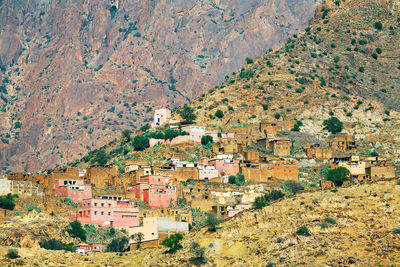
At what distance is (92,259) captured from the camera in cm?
6650

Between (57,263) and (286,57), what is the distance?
90.8 meters

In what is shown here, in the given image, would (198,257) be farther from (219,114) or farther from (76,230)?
(219,114)

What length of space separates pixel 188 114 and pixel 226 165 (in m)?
23.0

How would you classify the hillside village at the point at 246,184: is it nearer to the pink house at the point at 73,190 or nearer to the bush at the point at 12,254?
the pink house at the point at 73,190

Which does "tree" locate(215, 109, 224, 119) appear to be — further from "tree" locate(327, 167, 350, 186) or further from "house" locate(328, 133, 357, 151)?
"tree" locate(327, 167, 350, 186)

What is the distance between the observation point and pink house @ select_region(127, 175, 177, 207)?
9262 cm

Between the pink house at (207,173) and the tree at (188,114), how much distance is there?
22303mm

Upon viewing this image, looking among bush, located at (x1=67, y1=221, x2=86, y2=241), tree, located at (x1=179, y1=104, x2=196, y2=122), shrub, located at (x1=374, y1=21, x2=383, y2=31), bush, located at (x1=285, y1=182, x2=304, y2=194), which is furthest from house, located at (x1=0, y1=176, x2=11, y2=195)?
shrub, located at (x1=374, y1=21, x2=383, y2=31)

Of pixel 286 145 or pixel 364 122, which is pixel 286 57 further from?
pixel 286 145

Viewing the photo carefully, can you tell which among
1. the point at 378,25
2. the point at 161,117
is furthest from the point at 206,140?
the point at 378,25

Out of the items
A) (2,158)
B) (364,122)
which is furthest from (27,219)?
(2,158)

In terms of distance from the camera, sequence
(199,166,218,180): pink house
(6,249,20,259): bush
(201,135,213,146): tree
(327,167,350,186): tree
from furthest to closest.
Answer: (201,135,213,146): tree
(199,166,218,180): pink house
(327,167,350,186): tree
(6,249,20,259): bush

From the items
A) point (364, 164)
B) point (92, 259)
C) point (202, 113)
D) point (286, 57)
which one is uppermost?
point (286, 57)

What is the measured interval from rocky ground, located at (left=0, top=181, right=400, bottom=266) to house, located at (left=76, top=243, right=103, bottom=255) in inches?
329
